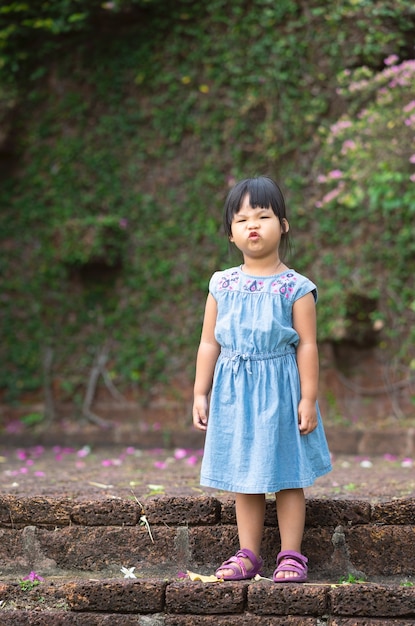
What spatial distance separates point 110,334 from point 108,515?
11.1 feet

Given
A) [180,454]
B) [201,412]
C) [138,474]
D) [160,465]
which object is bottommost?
[180,454]

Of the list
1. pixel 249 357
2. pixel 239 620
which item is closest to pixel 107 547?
pixel 239 620

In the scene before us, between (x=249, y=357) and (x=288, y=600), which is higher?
(x=249, y=357)

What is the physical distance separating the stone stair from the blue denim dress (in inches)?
10.9

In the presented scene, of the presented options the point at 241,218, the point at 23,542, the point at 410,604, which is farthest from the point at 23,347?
the point at 410,604

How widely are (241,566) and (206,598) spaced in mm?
168

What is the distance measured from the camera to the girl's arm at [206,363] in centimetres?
270

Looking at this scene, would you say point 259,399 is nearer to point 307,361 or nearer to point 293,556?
point 307,361

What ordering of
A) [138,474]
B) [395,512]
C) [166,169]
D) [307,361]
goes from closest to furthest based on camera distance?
[307,361]
[395,512]
[138,474]
[166,169]

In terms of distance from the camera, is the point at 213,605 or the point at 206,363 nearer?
the point at 213,605

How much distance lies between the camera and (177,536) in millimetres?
2797

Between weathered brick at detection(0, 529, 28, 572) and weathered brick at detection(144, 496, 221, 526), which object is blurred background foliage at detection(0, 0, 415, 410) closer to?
weathered brick at detection(144, 496, 221, 526)

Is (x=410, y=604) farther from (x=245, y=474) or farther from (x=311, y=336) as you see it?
(x=311, y=336)

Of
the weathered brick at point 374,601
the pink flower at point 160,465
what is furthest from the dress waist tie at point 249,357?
the pink flower at point 160,465
